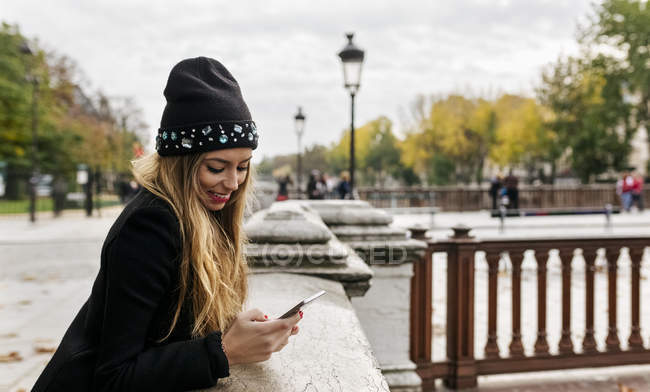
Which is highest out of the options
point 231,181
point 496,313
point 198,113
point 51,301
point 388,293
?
point 198,113

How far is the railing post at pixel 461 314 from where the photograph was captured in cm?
371

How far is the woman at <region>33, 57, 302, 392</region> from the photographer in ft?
3.72

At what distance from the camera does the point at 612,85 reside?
36438 mm

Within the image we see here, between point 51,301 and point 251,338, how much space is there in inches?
252

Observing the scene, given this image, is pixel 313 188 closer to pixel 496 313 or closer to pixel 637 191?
pixel 637 191

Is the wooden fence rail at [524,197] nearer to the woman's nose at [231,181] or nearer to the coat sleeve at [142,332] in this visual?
the woman's nose at [231,181]

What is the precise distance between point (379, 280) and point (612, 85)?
39786mm

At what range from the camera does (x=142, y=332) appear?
3.78 ft

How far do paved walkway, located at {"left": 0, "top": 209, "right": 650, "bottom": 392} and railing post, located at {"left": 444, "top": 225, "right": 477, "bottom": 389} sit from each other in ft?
0.75

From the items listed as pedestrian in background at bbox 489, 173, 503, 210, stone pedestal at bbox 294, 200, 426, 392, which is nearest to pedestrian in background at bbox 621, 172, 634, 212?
pedestrian in background at bbox 489, 173, 503, 210

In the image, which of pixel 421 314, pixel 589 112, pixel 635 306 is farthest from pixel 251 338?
pixel 589 112

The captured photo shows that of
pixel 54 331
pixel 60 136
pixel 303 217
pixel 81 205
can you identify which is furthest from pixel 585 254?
pixel 60 136

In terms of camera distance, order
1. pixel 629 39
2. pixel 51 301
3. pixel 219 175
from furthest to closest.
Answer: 1. pixel 629 39
2. pixel 51 301
3. pixel 219 175

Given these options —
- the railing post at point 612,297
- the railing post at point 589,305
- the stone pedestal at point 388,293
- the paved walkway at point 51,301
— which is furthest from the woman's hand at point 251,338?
the railing post at point 612,297
